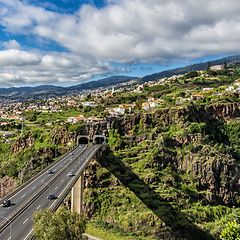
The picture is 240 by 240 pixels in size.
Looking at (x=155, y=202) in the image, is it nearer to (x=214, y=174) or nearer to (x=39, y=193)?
(x=214, y=174)

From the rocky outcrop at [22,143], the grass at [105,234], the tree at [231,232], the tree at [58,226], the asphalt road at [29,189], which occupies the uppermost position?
the rocky outcrop at [22,143]

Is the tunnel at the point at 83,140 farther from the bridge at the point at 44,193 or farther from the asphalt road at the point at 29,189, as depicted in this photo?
the asphalt road at the point at 29,189

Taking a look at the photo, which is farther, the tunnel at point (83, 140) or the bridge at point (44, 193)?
the tunnel at point (83, 140)

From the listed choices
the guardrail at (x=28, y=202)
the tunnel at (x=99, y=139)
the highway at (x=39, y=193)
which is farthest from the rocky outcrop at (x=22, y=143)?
the guardrail at (x=28, y=202)

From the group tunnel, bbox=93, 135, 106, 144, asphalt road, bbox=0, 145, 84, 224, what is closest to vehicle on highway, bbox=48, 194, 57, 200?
asphalt road, bbox=0, 145, 84, 224

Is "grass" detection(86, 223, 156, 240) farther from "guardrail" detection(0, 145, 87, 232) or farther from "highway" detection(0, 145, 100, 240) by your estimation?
"guardrail" detection(0, 145, 87, 232)

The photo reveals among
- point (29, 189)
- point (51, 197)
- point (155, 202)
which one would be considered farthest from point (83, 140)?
point (51, 197)

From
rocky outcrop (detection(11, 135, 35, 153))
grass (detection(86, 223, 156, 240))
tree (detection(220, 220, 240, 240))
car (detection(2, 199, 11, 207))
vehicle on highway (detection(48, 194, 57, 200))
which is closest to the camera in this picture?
tree (detection(220, 220, 240, 240))
